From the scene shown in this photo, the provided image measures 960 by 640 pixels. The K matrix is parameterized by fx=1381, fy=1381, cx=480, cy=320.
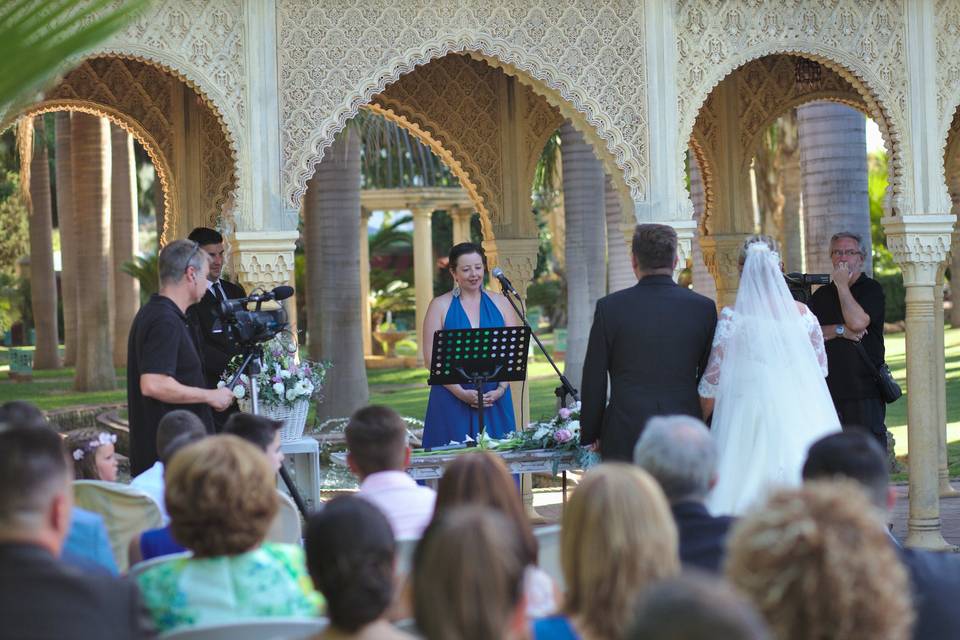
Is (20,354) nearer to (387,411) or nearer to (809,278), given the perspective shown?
(809,278)

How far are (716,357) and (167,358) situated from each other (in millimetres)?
2702

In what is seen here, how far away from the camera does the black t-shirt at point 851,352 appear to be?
8875 millimetres

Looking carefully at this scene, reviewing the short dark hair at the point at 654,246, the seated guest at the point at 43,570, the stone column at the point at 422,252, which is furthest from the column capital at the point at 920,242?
the stone column at the point at 422,252

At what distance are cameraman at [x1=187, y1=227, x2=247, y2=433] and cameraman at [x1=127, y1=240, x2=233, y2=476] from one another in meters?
0.49

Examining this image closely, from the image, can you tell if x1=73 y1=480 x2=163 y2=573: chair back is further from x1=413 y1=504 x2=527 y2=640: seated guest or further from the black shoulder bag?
the black shoulder bag

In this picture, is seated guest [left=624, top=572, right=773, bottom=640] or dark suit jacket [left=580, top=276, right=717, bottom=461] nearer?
seated guest [left=624, top=572, right=773, bottom=640]

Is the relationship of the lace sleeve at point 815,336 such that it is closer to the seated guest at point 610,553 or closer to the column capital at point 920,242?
the column capital at point 920,242

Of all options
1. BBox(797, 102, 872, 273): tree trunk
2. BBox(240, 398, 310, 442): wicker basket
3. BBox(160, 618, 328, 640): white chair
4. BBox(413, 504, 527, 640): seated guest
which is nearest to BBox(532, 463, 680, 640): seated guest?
BBox(413, 504, 527, 640): seated guest

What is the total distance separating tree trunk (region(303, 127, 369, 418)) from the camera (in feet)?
54.2

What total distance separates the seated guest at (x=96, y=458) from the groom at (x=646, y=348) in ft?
7.57

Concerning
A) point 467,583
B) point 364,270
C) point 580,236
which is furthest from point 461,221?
point 467,583

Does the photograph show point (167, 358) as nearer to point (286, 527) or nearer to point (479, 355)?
point (286, 527)

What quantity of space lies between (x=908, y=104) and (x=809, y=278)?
2.00m

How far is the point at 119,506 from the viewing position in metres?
5.29
